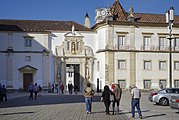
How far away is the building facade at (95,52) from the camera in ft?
145

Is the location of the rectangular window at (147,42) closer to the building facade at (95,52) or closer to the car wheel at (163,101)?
the building facade at (95,52)

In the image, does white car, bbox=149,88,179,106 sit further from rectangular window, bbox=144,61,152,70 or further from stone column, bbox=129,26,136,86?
rectangular window, bbox=144,61,152,70

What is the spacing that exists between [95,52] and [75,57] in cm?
301

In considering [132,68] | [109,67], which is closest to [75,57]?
[109,67]

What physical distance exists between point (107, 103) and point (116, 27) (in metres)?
27.7

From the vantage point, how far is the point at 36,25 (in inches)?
1833

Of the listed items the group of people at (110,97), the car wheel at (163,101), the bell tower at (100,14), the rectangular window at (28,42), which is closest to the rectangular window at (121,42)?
the bell tower at (100,14)

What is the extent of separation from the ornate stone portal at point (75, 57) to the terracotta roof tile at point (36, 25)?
162 cm

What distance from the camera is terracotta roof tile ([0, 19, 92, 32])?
4497cm

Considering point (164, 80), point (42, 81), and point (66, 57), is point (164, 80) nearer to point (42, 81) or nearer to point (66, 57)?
point (66, 57)

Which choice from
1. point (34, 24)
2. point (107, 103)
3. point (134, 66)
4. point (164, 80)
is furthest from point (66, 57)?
point (107, 103)

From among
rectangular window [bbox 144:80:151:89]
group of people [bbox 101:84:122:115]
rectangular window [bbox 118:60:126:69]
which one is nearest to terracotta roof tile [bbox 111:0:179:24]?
rectangular window [bbox 118:60:126:69]

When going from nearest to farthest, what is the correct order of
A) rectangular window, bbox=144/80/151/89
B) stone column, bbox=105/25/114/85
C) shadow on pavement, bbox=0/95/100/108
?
shadow on pavement, bbox=0/95/100/108, stone column, bbox=105/25/114/85, rectangular window, bbox=144/80/151/89

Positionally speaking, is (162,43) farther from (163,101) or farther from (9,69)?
(163,101)
